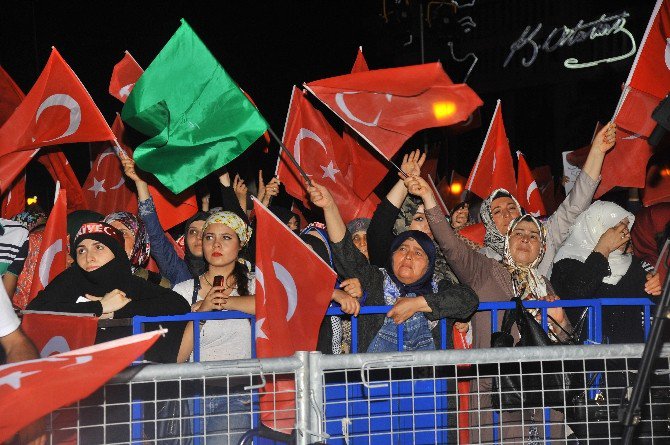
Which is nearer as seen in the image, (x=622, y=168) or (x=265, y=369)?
(x=265, y=369)

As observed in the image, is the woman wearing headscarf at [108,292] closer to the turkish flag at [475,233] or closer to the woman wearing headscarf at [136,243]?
the woman wearing headscarf at [136,243]

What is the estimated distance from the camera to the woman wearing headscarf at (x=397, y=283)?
17.8ft

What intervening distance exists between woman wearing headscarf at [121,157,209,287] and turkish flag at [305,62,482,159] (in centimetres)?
132

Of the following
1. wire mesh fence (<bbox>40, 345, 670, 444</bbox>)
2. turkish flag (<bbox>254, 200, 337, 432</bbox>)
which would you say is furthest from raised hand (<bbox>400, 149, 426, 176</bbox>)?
turkish flag (<bbox>254, 200, 337, 432</bbox>)

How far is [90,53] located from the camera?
76.1 feet

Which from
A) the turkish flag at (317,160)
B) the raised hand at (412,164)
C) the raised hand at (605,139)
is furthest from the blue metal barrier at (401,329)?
the turkish flag at (317,160)

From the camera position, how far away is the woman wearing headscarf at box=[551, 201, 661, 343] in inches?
236

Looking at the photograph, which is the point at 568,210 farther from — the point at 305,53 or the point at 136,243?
the point at 305,53

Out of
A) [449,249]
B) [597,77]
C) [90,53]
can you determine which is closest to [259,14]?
[90,53]

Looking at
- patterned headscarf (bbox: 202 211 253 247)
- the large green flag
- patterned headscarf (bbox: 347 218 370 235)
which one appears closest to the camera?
the large green flag

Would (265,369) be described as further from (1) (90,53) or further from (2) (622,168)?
(1) (90,53)

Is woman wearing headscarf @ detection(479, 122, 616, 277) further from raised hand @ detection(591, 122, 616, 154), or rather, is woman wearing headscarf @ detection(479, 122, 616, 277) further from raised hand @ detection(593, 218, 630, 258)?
raised hand @ detection(593, 218, 630, 258)

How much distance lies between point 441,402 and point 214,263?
186cm

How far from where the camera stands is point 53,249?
21.5ft
